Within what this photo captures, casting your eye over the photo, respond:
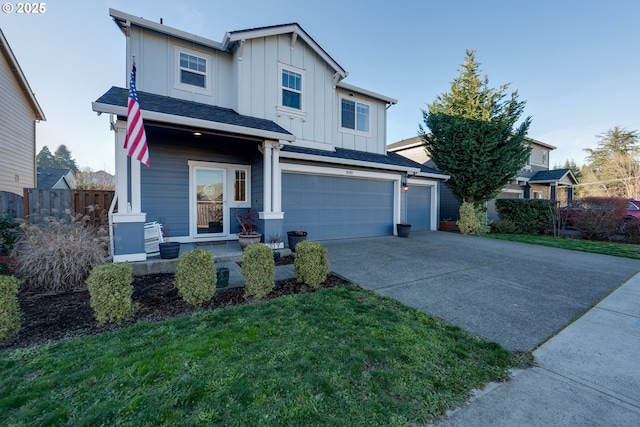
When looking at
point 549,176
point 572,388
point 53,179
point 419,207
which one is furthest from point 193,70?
point 549,176

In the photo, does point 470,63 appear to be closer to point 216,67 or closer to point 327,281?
point 216,67

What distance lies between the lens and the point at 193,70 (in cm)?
792

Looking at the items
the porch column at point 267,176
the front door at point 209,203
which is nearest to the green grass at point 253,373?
the porch column at point 267,176

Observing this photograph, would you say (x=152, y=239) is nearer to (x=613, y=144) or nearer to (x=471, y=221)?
(x=471, y=221)

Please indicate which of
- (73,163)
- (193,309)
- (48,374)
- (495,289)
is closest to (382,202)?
(495,289)

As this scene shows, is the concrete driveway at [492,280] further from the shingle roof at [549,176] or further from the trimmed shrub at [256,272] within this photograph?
the shingle roof at [549,176]

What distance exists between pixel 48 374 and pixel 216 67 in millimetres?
8451

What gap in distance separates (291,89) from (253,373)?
859cm

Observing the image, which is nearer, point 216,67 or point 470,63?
point 216,67

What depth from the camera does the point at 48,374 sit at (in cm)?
228

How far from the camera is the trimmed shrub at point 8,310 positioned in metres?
2.88

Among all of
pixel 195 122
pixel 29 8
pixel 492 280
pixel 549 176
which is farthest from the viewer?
pixel 549 176

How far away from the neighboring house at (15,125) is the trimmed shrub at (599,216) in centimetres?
2179

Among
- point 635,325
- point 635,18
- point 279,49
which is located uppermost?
point 635,18
